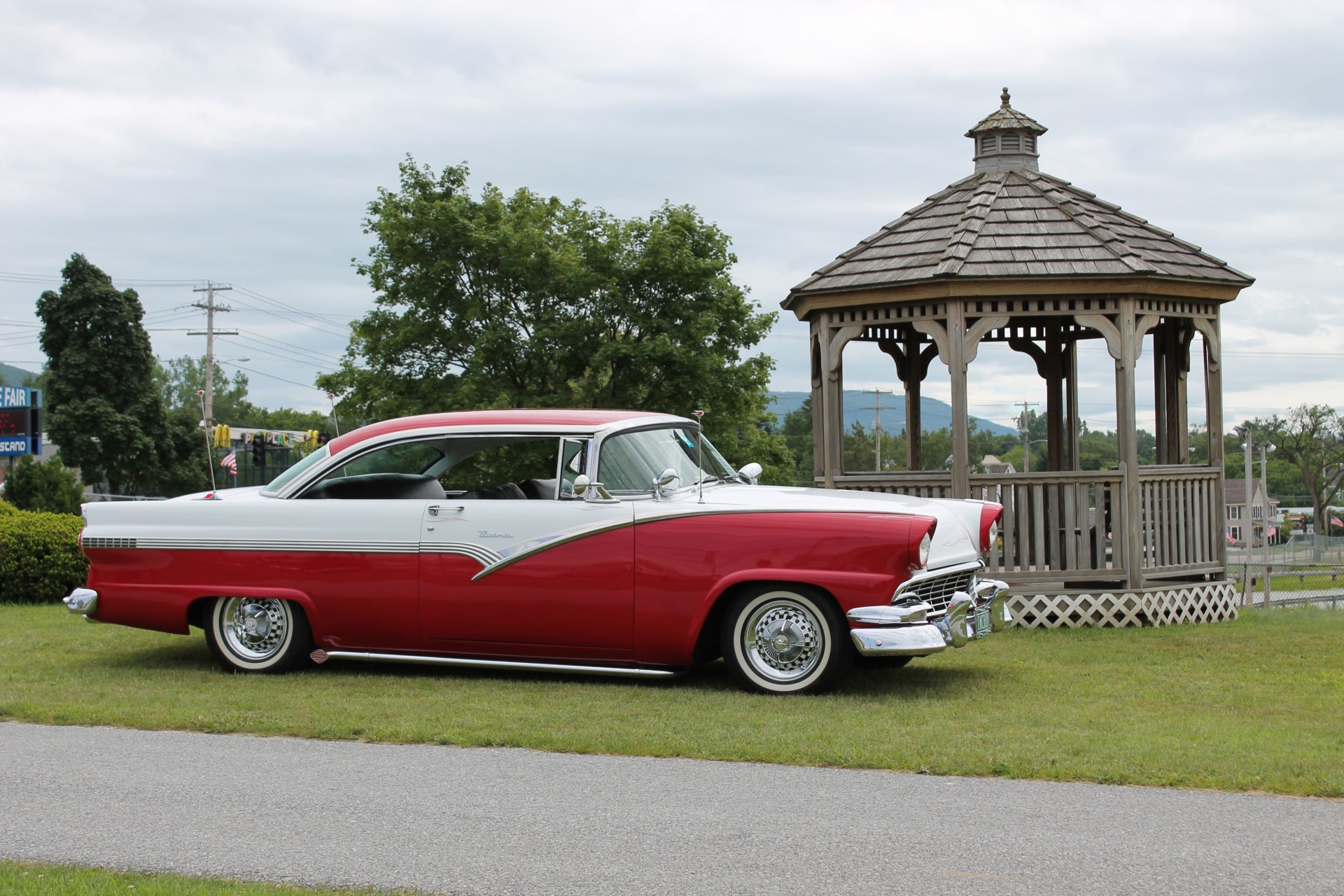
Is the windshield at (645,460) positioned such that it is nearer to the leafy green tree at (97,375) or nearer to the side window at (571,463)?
the side window at (571,463)

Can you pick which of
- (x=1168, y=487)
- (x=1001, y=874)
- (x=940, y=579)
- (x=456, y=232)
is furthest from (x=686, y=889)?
(x=456, y=232)

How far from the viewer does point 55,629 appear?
38.7ft

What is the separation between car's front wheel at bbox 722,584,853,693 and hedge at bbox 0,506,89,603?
9.33 metres

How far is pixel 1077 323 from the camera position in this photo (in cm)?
1371

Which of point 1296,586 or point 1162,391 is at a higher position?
point 1162,391

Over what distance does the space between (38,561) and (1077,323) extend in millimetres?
11547

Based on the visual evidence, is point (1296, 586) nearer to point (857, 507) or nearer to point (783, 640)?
point (857, 507)

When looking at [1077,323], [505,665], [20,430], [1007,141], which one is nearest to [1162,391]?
[1077,323]

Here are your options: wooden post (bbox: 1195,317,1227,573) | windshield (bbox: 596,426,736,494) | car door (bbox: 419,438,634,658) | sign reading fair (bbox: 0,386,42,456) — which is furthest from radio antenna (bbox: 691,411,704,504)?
sign reading fair (bbox: 0,386,42,456)

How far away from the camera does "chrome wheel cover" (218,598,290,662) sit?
29.9 feet

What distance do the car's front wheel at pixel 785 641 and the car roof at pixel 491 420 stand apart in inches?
64.9

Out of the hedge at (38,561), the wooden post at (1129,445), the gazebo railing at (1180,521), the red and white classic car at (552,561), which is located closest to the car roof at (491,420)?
the red and white classic car at (552,561)

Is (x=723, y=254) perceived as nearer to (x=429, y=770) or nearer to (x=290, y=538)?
(x=290, y=538)

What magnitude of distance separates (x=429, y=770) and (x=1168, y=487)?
9.61m
